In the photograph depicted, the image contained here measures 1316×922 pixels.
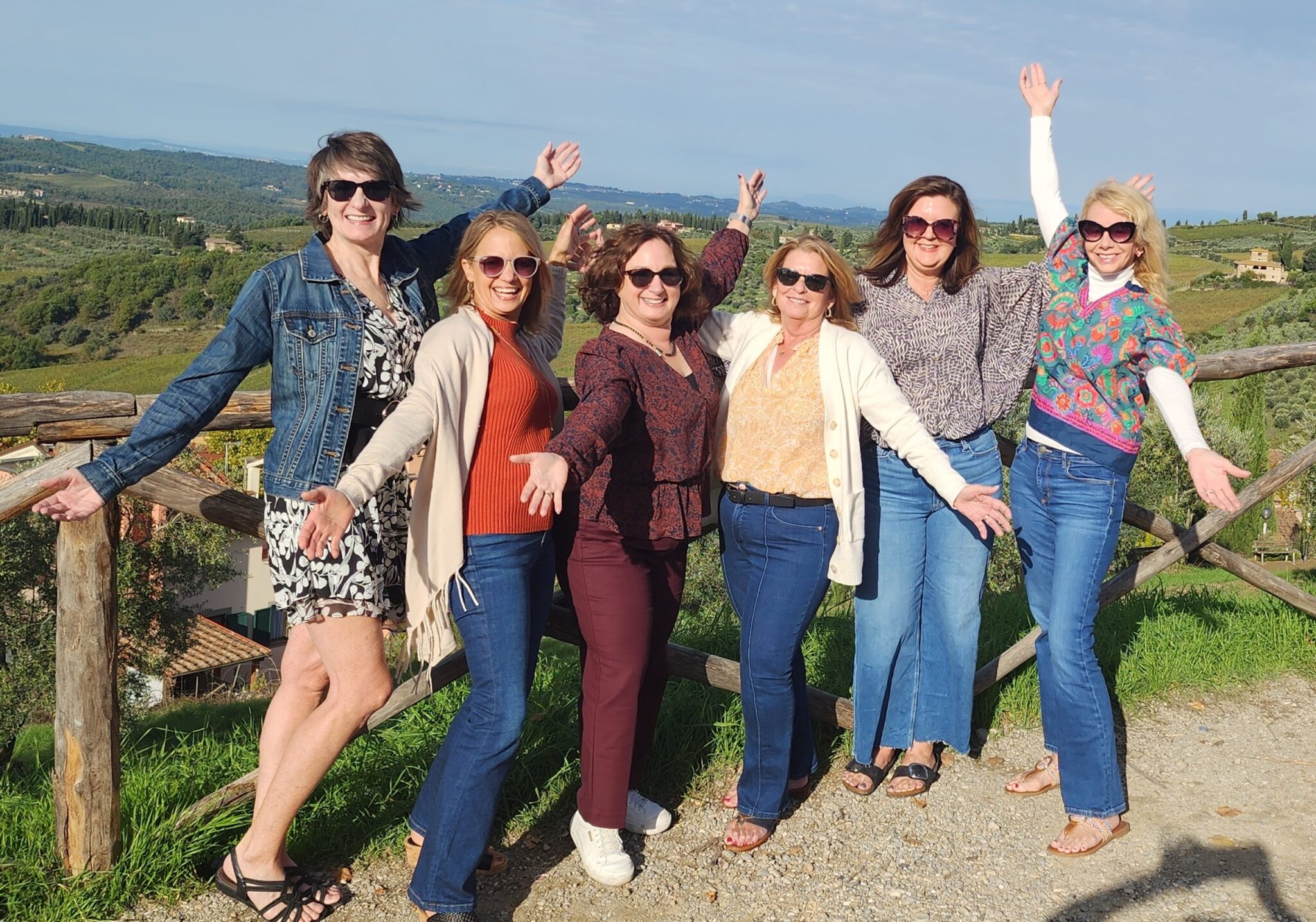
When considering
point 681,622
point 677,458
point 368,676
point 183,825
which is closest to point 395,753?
point 183,825

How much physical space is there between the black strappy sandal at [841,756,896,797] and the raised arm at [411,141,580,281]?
96.2 inches

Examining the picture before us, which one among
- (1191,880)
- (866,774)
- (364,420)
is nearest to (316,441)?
(364,420)

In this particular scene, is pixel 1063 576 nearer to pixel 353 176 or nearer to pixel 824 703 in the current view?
pixel 824 703

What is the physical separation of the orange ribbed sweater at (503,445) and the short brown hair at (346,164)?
18.4 inches

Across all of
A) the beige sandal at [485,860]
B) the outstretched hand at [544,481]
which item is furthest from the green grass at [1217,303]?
the outstretched hand at [544,481]

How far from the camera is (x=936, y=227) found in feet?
12.4

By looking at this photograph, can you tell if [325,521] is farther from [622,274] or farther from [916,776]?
[916,776]

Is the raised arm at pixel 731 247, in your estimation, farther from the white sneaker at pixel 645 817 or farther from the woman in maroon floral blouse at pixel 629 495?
the white sneaker at pixel 645 817

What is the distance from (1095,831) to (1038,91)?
2772 millimetres

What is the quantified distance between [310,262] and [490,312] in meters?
0.52

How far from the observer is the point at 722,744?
4.37 m

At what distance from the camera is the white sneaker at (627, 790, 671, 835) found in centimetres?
387

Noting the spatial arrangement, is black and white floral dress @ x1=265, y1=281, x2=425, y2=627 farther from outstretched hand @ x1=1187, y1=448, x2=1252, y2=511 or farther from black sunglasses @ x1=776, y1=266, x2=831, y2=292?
outstretched hand @ x1=1187, y1=448, x2=1252, y2=511

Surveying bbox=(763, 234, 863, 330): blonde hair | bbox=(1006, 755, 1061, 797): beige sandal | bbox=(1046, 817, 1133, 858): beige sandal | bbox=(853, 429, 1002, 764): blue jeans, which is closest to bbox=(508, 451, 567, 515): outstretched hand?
bbox=(763, 234, 863, 330): blonde hair
